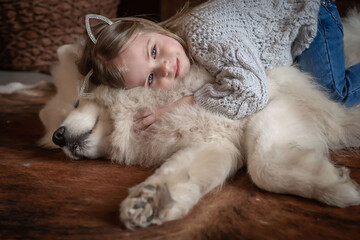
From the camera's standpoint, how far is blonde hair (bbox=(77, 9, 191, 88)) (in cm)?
122

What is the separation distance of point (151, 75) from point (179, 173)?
1.59 ft

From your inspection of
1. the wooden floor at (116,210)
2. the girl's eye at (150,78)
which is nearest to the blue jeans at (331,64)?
the wooden floor at (116,210)

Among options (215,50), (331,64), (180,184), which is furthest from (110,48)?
(331,64)

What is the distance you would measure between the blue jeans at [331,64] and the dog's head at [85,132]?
0.89 m

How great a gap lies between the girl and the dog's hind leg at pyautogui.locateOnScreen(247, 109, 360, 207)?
139 mm

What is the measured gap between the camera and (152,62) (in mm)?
1222

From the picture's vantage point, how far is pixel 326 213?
32.6 inches

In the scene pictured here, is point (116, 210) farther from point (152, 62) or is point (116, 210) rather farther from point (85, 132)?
point (152, 62)

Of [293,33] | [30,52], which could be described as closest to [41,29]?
[30,52]

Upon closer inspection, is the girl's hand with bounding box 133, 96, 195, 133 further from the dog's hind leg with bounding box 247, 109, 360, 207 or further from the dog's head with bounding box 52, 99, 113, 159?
the dog's hind leg with bounding box 247, 109, 360, 207

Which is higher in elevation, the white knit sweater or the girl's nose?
the white knit sweater

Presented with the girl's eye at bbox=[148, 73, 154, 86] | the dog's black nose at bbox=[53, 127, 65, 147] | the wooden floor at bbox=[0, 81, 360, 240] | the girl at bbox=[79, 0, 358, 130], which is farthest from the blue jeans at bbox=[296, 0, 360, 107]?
the dog's black nose at bbox=[53, 127, 65, 147]

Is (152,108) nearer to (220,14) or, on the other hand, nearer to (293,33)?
(220,14)

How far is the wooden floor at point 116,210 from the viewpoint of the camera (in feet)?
2.49
